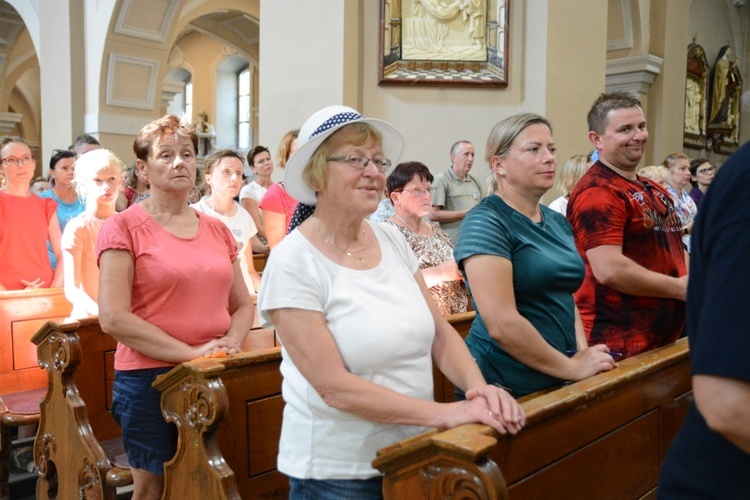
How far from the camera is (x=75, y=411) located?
283 cm

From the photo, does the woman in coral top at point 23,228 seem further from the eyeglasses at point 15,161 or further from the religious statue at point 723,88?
the religious statue at point 723,88

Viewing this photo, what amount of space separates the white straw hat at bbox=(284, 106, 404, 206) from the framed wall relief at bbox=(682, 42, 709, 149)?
904 cm

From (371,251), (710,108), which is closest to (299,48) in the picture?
(371,251)

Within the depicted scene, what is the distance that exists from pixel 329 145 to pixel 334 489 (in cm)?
74

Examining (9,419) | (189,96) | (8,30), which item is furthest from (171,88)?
(9,419)

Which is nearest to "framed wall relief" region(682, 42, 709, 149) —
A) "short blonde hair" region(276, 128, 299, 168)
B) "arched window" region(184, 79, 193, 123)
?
"short blonde hair" region(276, 128, 299, 168)

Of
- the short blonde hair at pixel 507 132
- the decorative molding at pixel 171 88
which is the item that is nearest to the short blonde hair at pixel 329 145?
the short blonde hair at pixel 507 132

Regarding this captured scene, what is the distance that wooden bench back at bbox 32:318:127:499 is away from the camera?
2797 millimetres

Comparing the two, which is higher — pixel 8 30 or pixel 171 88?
pixel 8 30

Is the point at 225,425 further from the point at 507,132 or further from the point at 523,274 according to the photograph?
the point at 507,132

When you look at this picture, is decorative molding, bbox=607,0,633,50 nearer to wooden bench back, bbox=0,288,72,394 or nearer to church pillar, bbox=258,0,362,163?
church pillar, bbox=258,0,362,163

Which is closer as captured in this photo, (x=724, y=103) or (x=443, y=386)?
(x=443, y=386)

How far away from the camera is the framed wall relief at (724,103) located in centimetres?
1055

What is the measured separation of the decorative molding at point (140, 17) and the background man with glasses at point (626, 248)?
7784mm
